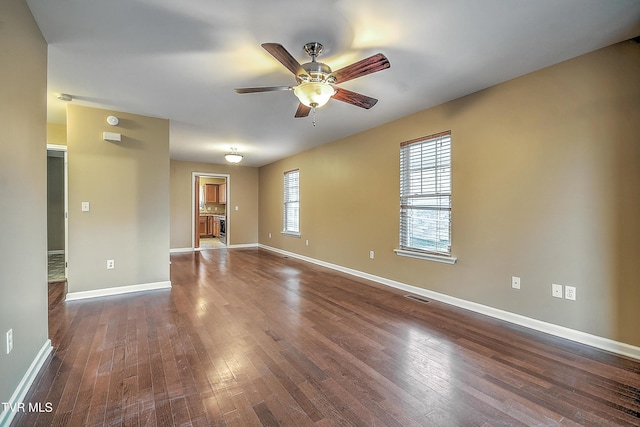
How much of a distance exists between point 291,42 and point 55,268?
625 centimetres

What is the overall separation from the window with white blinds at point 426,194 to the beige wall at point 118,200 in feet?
11.3

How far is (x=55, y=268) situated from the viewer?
5.45 meters

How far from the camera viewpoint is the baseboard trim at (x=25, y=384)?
57.9 inches

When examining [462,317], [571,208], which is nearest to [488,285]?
[462,317]

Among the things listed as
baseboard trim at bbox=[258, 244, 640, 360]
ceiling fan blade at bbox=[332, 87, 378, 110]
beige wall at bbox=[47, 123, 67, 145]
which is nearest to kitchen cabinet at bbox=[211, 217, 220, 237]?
beige wall at bbox=[47, 123, 67, 145]

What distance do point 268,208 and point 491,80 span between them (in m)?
6.28

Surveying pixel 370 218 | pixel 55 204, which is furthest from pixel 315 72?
pixel 55 204

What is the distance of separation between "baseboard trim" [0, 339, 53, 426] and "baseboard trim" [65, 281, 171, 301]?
1.60 m

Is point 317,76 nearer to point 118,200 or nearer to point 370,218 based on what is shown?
point 370,218

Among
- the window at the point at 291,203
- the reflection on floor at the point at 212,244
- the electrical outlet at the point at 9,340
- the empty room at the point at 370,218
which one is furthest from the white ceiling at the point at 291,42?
the reflection on floor at the point at 212,244

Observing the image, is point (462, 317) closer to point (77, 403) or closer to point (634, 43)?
point (634, 43)

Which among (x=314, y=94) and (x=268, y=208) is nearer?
(x=314, y=94)

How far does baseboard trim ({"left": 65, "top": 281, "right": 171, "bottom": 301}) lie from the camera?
360 centimetres

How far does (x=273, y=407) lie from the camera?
1652 millimetres
